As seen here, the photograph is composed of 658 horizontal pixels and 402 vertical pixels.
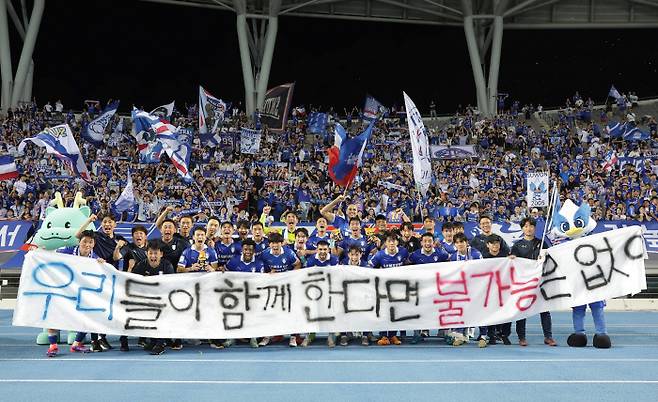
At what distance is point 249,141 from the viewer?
27984 mm

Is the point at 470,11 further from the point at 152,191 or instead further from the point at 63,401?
the point at 63,401

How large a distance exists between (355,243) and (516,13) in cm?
2717

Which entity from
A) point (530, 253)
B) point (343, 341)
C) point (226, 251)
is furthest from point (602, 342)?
point (226, 251)

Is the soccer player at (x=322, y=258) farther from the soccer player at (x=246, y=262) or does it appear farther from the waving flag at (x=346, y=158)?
the waving flag at (x=346, y=158)

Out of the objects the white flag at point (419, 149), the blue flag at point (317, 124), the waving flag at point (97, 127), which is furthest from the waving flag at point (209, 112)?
the white flag at point (419, 149)

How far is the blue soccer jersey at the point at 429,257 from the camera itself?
34.9 ft

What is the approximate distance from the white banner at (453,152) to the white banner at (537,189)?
920cm

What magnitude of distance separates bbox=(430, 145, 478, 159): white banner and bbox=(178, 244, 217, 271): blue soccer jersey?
19.4 m

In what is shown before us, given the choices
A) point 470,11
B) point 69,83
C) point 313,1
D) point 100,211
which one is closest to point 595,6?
point 470,11

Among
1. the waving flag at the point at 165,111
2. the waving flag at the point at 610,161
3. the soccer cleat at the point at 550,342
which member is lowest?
the soccer cleat at the point at 550,342

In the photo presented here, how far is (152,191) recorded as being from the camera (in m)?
23.7

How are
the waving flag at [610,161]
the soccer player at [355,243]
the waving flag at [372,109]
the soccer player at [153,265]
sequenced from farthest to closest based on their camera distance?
the waving flag at [372,109] < the waving flag at [610,161] < the soccer player at [355,243] < the soccer player at [153,265]

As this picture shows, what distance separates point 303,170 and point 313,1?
413 inches

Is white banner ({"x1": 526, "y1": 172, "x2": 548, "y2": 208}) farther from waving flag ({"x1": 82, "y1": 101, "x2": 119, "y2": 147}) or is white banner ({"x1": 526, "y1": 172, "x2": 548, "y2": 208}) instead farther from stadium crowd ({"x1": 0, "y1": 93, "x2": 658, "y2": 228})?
waving flag ({"x1": 82, "y1": 101, "x2": 119, "y2": 147})
